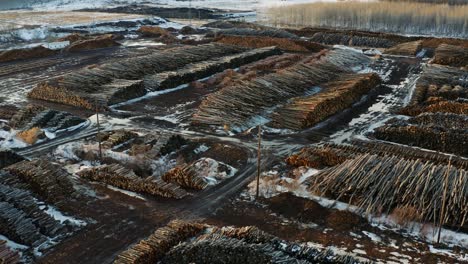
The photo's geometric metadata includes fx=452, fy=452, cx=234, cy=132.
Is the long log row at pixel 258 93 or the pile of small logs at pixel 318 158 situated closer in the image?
the pile of small logs at pixel 318 158

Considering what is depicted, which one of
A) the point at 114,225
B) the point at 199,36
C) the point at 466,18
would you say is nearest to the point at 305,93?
the point at 114,225

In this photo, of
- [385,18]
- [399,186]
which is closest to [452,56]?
[399,186]

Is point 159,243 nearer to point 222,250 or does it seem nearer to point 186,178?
point 222,250

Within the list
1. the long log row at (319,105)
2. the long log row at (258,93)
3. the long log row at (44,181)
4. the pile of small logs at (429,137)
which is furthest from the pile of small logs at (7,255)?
the pile of small logs at (429,137)

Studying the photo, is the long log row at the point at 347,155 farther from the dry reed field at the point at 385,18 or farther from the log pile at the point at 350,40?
the dry reed field at the point at 385,18

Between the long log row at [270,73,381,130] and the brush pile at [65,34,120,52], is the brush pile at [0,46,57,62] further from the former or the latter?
the long log row at [270,73,381,130]

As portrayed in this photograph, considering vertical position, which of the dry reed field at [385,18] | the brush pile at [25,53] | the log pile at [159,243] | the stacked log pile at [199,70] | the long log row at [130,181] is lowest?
the log pile at [159,243]

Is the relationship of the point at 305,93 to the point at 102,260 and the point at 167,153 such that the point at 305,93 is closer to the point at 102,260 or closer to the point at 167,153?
the point at 167,153
